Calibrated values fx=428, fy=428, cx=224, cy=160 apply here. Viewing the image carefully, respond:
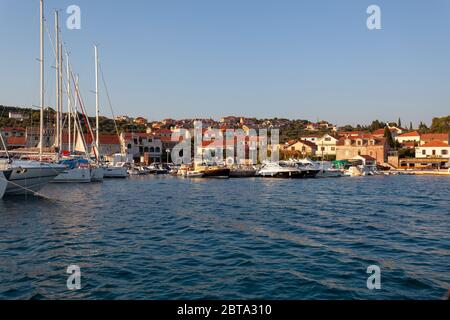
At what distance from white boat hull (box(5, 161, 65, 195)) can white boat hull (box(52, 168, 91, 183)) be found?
16074mm

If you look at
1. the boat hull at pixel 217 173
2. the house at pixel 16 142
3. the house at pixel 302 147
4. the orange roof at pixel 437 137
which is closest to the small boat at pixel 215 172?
the boat hull at pixel 217 173

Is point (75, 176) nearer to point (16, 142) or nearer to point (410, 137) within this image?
point (16, 142)

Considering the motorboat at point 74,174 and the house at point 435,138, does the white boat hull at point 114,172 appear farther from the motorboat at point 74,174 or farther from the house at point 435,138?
the house at point 435,138

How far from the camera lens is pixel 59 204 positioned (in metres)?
27.5

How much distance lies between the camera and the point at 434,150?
3696 inches

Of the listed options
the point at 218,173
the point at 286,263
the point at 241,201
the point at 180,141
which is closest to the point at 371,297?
the point at 286,263

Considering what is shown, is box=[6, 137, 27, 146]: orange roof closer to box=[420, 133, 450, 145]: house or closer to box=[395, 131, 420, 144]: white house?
box=[420, 133, 450, 145]: house

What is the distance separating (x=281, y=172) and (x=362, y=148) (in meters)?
38.8

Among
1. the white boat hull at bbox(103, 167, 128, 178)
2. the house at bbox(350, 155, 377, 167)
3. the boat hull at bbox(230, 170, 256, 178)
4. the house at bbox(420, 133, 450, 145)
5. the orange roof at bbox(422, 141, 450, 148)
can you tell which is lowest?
the boat hull at bbox(230, 170, 256, 178)

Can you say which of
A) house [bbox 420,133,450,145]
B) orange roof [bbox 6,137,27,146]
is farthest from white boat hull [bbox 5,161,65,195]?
house [bbox 420,133,450,145]

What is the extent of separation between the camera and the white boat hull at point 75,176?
1895 inches

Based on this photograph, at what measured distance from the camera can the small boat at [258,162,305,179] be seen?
66.4 meters

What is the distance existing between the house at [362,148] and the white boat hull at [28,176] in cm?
7822
